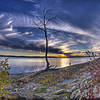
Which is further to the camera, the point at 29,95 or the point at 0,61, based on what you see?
the point at 29,95

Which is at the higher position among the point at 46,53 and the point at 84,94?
the point at 46,53

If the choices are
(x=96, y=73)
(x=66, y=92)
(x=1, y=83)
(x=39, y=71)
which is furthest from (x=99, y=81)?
(x=39, y=71)

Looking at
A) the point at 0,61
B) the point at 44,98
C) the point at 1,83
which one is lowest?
the point at 44,98

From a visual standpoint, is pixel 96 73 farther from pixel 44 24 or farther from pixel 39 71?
pixel 44 24

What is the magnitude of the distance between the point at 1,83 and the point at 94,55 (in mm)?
4694

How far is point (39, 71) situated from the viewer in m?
17.7

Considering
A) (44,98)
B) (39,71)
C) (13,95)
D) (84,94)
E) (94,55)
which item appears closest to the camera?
(84,94)

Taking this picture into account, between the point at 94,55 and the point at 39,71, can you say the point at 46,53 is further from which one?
the point at 94,55

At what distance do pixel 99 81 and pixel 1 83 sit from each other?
483 cm

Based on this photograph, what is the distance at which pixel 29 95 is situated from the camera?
8344 mm

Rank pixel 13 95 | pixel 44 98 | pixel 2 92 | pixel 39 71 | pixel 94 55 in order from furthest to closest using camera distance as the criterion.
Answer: pixel 39 71
pixel 13 95
pixel 44 98
pixel 2 92
pixel 94 55

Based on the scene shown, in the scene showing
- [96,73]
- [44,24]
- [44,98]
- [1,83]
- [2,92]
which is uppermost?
[44,24]

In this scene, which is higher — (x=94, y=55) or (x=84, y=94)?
(x=94, y=55)

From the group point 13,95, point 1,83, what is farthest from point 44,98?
point 1,83
